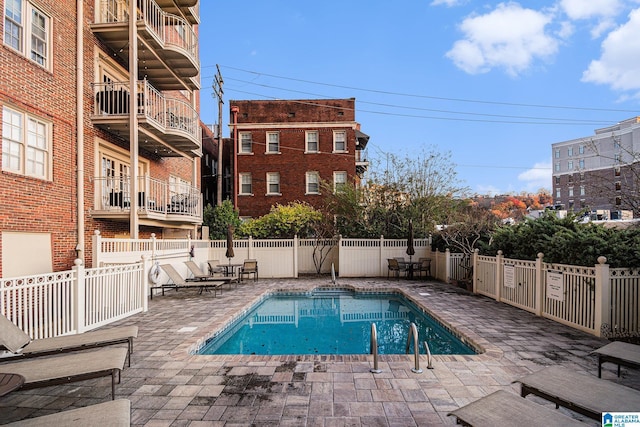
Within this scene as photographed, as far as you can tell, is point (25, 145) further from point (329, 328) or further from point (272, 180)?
point (272, 180)

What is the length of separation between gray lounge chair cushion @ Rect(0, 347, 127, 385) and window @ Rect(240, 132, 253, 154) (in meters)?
21.3

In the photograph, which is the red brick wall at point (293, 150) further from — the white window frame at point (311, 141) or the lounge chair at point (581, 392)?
the lounge chair at point (581, 392)

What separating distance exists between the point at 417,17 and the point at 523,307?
1227 cm

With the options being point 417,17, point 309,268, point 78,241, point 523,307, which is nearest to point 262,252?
point 309,268

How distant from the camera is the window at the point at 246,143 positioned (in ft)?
80.1

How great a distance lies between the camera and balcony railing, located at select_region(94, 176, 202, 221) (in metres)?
11.0

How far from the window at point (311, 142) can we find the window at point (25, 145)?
1664 centimetres

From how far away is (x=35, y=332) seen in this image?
5.70 m

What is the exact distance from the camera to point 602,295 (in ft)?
20.9

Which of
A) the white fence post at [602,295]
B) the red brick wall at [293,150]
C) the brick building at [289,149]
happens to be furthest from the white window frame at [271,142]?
the white fence post at [602,295]

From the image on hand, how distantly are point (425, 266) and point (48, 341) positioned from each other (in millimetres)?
14021

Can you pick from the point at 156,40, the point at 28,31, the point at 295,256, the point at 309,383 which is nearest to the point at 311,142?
the point at 295,256

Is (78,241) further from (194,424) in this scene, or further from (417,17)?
(417,17)

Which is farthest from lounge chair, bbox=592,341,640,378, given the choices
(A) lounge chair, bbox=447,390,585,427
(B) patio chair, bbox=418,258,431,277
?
(B) patio chair, bbox=418,258,431,277
